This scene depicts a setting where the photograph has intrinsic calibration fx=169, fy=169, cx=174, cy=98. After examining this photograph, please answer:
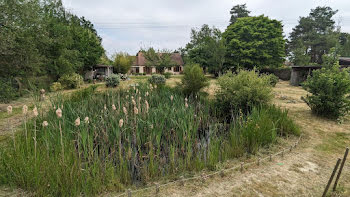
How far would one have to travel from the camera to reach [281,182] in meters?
2.76

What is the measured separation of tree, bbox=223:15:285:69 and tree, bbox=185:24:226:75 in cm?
170

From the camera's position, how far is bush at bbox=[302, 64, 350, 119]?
5.54m

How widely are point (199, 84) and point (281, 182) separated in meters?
6.80

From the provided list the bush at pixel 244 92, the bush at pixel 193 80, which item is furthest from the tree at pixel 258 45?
the bush at pixel 244 92

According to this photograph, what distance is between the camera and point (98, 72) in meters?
26.1

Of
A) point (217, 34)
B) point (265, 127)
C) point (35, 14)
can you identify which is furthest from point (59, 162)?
point (217, 34)

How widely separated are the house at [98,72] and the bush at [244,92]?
19417mm

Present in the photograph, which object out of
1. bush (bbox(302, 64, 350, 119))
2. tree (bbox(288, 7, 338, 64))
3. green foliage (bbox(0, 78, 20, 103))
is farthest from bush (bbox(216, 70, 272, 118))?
tree (bbox(288, 7, 338, 64))

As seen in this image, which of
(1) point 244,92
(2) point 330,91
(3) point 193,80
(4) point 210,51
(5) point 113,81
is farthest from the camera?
(4) point 210,51

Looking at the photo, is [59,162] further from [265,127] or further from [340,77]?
[340,77]

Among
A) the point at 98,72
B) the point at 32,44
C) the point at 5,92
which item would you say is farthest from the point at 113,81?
the point at 98,72

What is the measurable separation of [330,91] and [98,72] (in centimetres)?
2694

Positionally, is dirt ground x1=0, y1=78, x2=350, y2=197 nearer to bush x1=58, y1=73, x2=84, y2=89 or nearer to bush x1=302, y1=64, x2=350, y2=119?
bush x1=302, y1=64, x2=350, y2=119

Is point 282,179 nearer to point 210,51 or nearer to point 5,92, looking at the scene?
point 5,92
